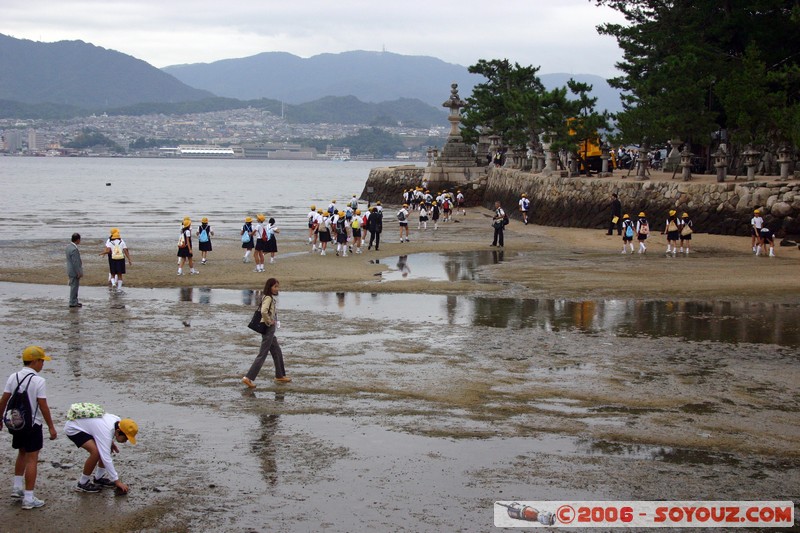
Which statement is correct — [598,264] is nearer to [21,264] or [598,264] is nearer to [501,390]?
[501,390]

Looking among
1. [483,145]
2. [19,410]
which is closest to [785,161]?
[19,410]

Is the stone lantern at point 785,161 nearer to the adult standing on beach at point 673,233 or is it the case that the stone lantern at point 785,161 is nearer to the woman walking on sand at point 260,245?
the adult standing on beach at point 673,233

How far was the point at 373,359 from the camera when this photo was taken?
14.4m

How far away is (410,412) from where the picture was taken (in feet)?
37.7

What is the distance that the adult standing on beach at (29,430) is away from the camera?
8.28 meters

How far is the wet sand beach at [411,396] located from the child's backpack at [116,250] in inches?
36.8

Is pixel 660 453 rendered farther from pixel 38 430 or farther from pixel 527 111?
pixel 527 111

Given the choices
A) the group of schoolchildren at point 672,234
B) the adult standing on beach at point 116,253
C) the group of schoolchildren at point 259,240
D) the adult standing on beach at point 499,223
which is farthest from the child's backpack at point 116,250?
the group of schoolchildren at point 672,234

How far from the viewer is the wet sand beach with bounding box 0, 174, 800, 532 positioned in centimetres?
871

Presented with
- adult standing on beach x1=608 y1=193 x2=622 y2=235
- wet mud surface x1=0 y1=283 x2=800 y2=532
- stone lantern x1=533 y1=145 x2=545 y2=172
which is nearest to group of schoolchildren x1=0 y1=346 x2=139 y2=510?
wet mud surface x1=0 y1=283 x2=800 y2=532

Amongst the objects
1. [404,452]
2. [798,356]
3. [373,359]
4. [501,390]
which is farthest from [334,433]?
[798,356]

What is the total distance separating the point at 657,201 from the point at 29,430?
3137 cm

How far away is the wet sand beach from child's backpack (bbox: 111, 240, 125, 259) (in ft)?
3.06

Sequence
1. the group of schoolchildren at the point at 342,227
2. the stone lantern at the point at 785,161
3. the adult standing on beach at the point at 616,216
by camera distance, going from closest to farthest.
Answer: the group of schoolchildren at the point at 342,227 → the stone lantern at the point at 785,161 → the adult standing on beach at the point at 616,216
